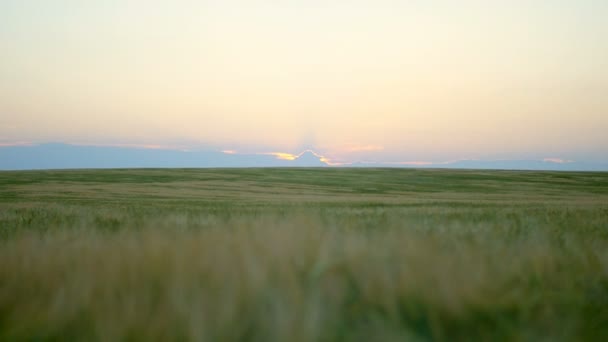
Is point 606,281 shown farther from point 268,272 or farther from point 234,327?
point 234,327

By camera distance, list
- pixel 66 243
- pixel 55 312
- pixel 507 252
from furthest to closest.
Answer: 1. pixel 66 243
2. pixel 507 252
3. pixel 55 312

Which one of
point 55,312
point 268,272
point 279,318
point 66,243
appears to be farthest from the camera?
point 66,243

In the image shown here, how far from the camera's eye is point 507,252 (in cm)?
346

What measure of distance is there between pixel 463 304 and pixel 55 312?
1.89 metres

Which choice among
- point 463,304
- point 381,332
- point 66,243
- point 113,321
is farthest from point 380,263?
point 66,243

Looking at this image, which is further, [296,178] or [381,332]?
[296,178]

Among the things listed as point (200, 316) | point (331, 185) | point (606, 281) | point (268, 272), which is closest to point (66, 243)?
point (268, 272)

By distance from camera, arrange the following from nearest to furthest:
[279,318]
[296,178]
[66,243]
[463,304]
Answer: [279,318]
[463,304]
[66,243]
[296,178]

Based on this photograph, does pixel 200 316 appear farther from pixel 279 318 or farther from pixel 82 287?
pixel 82 287

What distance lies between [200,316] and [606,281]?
262 centimetres

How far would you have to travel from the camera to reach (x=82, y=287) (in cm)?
231

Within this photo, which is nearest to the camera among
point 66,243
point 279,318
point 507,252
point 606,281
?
point 279,318

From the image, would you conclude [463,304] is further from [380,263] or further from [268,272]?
[268,272]

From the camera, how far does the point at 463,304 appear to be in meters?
2.31
